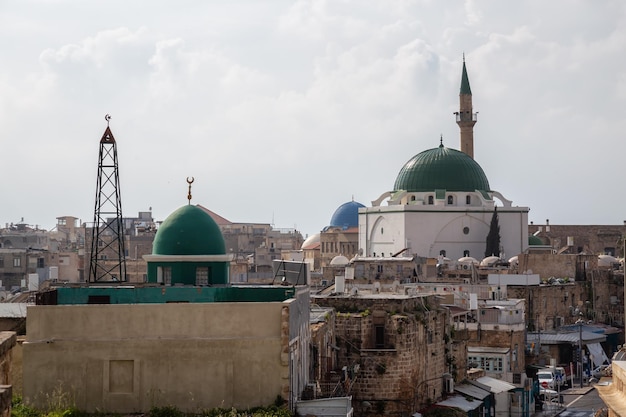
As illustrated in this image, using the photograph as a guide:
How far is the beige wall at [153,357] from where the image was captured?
1445 cm

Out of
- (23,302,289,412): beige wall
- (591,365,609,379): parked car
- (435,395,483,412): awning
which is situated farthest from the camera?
(591,365,609,379): parked car

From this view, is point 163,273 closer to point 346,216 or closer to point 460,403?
point 460,403

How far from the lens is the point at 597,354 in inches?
1770

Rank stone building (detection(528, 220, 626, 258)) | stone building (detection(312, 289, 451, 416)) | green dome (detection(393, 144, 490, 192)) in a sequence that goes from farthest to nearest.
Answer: stone building (detection(528, 220, 626, 258))
green dome (detection(393, 144, 490, 192))
stone building (detection(312, 289, 451, 416))

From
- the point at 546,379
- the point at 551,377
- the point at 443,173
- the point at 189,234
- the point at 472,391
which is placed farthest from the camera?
the point at 443,173

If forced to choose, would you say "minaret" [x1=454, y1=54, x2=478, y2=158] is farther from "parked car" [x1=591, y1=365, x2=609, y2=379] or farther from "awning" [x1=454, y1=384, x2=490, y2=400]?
"awning" [x1=454, y1=384, x2=490, y2=400]

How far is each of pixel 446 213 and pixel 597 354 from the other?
20.8m

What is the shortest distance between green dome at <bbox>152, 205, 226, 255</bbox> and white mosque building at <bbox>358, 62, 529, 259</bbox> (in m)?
42.1

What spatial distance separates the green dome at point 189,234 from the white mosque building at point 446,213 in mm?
42137

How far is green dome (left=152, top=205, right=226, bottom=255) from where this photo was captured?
2189 centimetres

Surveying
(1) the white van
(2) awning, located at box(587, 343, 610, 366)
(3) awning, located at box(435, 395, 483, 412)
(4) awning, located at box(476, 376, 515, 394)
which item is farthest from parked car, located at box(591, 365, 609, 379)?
(3) awning, located at box(435, 395, 483, 412)

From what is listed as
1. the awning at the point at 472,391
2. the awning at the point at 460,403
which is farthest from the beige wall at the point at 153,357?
the awning at the point at 472,391

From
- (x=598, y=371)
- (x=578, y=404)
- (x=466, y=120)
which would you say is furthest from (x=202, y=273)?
(x=466, y=120)

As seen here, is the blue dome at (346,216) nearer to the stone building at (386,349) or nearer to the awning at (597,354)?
the awning at (597,354)
